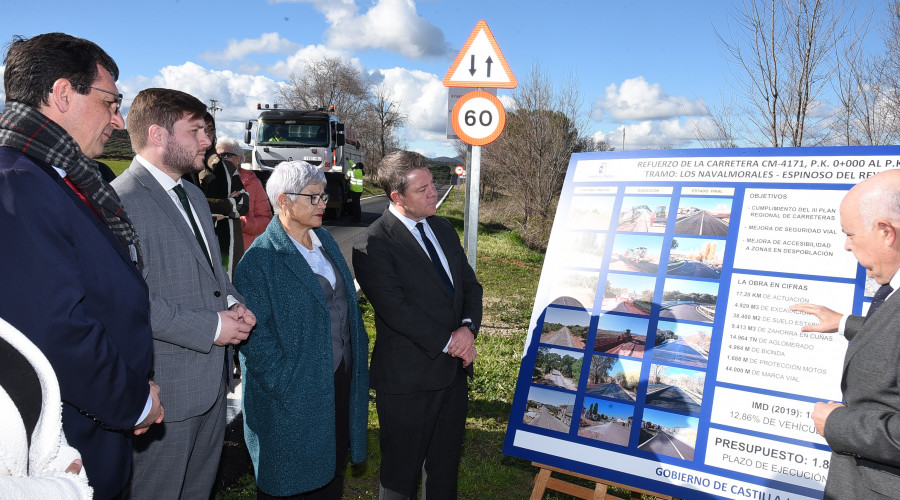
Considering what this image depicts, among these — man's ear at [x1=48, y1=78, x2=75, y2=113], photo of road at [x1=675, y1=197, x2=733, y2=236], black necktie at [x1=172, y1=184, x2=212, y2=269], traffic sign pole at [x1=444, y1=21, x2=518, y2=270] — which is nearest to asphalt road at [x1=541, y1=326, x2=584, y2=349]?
photo of road at [x1=675, y1=197, x2=733, y2=236]

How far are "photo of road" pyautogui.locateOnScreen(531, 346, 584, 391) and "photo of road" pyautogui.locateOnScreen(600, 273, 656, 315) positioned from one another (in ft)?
1.09

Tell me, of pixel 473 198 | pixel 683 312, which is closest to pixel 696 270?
pixel 683 312

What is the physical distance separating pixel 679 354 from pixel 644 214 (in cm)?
79

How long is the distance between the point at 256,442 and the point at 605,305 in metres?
1.92

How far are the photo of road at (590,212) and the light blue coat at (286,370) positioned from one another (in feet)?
5.16

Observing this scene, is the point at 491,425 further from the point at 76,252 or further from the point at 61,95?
the point at 61,95

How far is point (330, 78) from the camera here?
49.6 meters

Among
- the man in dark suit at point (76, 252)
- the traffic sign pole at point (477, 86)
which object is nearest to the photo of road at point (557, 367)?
the traffic sign pole at point (477, 86)

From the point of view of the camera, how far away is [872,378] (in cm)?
179

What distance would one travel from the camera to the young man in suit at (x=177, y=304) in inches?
88.5

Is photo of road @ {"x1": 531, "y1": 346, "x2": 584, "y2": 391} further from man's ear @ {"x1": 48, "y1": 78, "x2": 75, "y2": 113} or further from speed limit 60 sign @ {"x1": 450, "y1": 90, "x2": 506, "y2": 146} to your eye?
man's ear @ {"x1": 48, "y1": 78, "x2": 75, "y2": 113}

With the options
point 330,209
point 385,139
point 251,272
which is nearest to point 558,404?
point 251,272

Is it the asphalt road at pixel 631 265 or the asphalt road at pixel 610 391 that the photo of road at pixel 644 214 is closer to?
the asphalt road at pixel 631 265

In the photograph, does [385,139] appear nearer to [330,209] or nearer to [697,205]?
[330,209]
